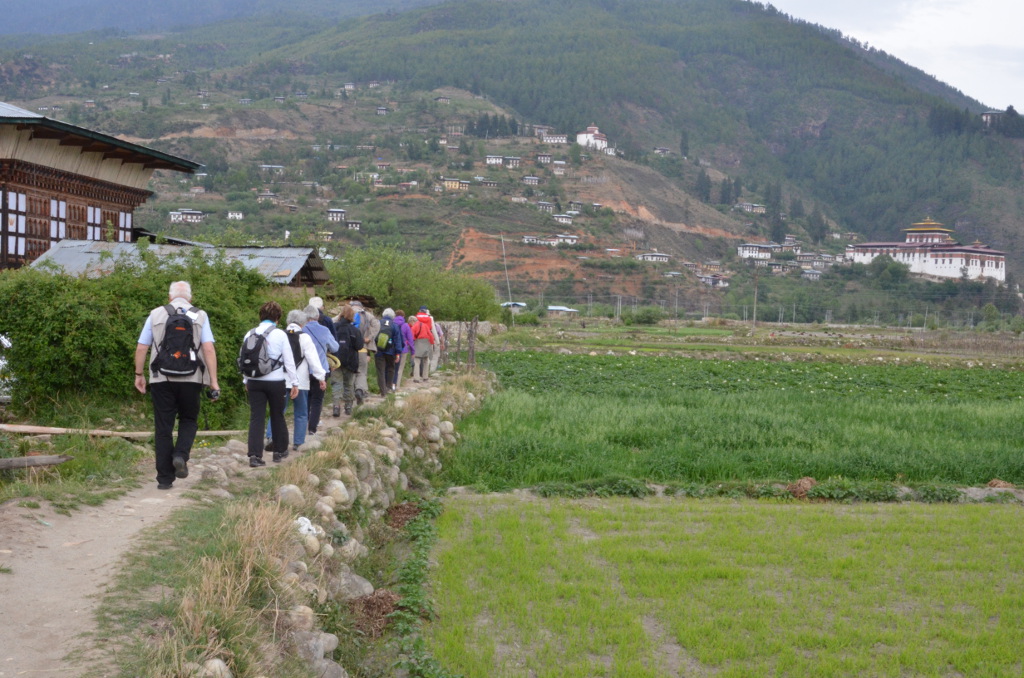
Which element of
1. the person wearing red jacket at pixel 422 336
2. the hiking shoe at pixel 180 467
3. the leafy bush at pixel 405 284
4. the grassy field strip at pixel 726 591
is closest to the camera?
the grassy field strip at pixel 726 591

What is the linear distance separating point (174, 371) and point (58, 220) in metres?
18.9

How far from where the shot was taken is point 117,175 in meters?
28.1

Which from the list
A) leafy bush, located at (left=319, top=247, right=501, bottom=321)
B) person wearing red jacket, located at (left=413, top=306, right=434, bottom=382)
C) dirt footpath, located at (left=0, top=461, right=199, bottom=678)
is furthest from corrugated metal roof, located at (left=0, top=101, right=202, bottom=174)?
dirt footpath, located at (left=0, top=461, right=199, bottom=678)

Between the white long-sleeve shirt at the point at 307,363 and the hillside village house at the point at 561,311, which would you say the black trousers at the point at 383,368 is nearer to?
the white long-sleeve shirt at the point at 307,363

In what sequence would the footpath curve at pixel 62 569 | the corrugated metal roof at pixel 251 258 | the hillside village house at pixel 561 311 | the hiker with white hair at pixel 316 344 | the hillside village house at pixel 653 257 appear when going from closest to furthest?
the footpath curve at pixel 62 569
the hiker with white hair at pixel 316 344
the corrugated metal roof at pixel 251 258
the hillside village house at pixel 561 311
the hillside village house at pixel 653 257

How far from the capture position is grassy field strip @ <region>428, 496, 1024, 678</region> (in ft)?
24.2

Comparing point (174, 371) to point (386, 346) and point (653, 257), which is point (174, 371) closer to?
point (386, 346)

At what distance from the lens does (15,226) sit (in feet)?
78.2

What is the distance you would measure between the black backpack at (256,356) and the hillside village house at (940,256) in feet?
481

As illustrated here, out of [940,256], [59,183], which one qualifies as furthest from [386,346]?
[940,256]

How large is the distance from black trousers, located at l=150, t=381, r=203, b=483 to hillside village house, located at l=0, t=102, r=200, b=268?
14361 millimetres

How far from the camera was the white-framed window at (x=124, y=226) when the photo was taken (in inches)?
1126

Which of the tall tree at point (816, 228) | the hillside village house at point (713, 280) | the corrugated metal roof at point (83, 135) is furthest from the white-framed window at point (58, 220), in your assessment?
the tall tree at point (816, 228)

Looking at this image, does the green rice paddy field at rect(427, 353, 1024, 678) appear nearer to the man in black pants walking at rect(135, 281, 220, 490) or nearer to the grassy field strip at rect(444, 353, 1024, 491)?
the grassy field strip at rect(444, 353, 1024, 491)
